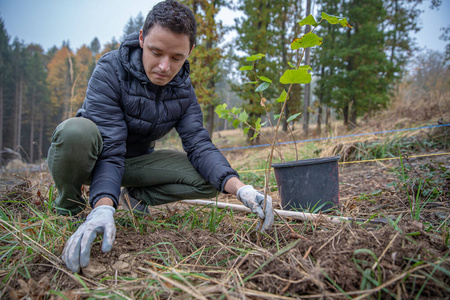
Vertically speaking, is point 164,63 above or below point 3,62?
below

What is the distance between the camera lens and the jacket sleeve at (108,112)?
4.93 feet

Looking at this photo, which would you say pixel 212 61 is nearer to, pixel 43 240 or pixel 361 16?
pixel 361 16

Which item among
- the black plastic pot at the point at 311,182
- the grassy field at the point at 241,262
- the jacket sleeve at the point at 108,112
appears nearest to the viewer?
the grassy field at the point at 241,262

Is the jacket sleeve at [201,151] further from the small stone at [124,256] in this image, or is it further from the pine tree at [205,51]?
the pine tree at [205,51]

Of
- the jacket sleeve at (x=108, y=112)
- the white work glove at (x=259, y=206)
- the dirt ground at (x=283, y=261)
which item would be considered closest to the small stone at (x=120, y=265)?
the dirt ground at (x=283, y=261)

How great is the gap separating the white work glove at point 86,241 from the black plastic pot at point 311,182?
109 centimetres

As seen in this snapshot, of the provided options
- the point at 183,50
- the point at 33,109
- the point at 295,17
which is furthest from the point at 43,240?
the point at 33,109

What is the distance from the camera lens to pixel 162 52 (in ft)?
4.78

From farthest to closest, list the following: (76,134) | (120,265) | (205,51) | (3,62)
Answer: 1. (3,62)
2. (205,51)
3. (76,134)
4. (120,265)

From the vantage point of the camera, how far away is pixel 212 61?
764 centimetres

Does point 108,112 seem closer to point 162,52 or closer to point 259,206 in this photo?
point 162,52

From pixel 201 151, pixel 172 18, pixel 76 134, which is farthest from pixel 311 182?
pixel 76 134

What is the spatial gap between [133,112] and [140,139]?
27 cm

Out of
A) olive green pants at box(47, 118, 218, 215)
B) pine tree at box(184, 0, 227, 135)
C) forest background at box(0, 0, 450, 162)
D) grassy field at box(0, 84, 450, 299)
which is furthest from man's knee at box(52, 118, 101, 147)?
pine tree at box(184, 0, 227, 135)
